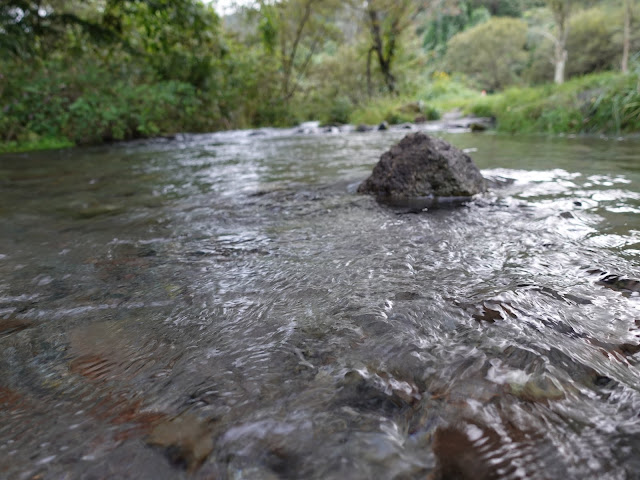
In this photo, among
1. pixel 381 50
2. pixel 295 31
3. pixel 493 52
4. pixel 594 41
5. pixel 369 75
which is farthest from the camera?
pixel 493 52

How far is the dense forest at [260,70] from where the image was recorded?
7.79 meters

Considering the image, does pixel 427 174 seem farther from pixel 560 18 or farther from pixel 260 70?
pixel 560 18

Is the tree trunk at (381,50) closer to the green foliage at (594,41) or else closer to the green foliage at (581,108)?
the green foliage at (594,41)

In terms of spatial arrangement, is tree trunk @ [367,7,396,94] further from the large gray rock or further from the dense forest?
the large gray rock

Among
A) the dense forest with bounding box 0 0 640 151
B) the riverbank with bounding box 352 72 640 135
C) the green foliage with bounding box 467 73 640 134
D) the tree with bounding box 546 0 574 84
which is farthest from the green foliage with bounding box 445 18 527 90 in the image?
the green foliage with bounding box 467 73 640 134

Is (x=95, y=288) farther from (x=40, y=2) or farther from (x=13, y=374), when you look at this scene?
(x=40, y=2)

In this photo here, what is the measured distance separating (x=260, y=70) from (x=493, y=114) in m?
8.79

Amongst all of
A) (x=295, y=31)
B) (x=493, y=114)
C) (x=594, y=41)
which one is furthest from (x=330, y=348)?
(x=594, y=41)

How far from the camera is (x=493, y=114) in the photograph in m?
10.0

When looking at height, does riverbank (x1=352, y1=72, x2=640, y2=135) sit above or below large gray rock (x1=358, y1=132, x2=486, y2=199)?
above

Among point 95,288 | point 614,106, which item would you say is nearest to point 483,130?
point 614,106

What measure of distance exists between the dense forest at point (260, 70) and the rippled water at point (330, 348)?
5742 mm

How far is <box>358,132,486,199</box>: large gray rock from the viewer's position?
270cm

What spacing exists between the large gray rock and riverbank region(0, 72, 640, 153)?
4441 millimetres
